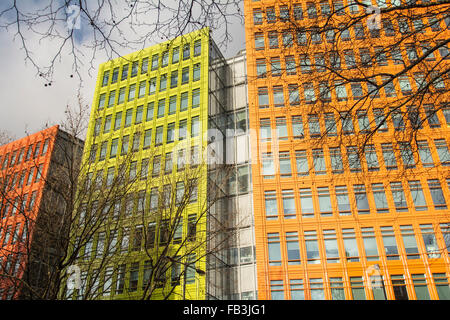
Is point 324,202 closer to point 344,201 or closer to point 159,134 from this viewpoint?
point 344,201

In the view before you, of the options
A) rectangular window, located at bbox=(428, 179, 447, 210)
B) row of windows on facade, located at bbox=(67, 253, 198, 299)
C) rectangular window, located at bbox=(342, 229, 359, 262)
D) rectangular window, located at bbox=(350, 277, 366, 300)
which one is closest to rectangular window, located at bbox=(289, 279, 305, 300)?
rectangular window, located at bbox=(350, 277, 366, 300)

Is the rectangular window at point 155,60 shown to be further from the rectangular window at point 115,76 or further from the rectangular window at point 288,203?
the rectangular window at point 288,203

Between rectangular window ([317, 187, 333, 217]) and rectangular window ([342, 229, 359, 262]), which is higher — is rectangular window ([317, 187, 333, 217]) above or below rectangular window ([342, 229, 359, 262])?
above

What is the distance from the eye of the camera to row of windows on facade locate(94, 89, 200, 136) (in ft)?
121

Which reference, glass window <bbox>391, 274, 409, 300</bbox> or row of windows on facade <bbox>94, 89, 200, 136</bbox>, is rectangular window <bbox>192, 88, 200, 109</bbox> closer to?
row of windows on facade <bbox>94, 89, 200, 136</bbox>

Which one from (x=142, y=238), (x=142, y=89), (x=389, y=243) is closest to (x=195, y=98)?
(x=142, y=89)

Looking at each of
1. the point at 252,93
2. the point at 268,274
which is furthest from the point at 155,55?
the point at 268,274

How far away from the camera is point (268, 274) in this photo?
27.2 meters

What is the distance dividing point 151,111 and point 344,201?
70.1 feet

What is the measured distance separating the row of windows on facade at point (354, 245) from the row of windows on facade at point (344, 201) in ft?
4.81

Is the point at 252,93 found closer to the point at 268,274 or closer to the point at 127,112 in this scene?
the point at 127,112

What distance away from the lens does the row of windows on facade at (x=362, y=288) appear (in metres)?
25.1

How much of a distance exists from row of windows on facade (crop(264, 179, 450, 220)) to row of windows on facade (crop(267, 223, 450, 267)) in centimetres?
147
